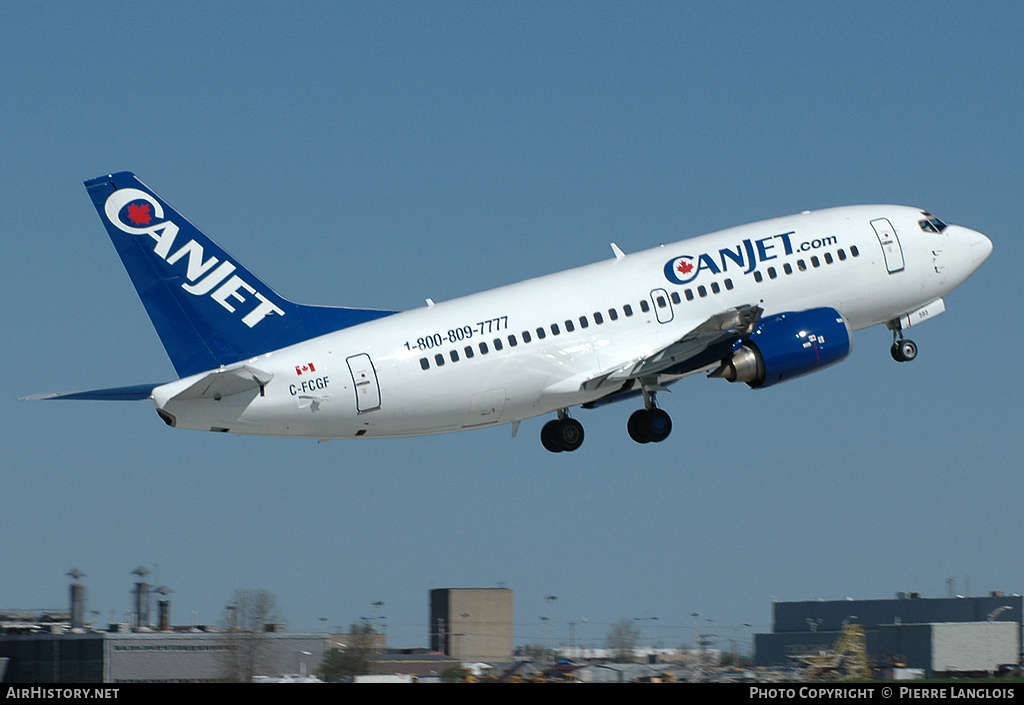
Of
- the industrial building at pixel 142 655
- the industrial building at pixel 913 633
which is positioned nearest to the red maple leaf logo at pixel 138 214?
the industrial building at pixel 142 655

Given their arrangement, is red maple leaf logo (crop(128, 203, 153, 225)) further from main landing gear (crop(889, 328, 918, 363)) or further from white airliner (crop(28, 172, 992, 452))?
main landing gear (crop(889, 328, 918, 363))

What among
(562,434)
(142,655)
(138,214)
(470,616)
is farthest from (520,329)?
(470,616)

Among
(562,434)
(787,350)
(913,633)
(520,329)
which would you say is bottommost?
(913,633)

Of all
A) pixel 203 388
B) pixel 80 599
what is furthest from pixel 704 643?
pixel 80 599

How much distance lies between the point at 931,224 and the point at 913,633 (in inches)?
1038

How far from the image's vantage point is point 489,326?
41.5 m

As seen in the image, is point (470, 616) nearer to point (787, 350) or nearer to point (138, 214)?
point (787, 350)

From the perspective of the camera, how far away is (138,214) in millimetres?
39906

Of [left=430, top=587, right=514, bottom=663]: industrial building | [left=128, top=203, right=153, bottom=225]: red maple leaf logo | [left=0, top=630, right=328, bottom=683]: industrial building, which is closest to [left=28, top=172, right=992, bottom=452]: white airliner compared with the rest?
[left=128, top=203, right=153, bottom=225]: red maple leaf logo

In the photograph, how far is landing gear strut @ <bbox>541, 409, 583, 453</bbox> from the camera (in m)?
47.2

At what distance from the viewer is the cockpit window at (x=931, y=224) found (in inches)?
1971

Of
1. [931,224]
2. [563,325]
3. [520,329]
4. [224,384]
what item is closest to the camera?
[224,384]

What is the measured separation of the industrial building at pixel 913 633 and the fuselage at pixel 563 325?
21020 mm
